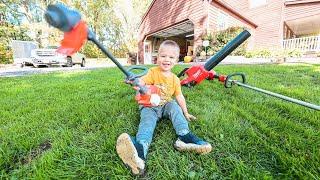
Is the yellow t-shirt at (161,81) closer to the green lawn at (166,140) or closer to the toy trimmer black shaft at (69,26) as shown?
the green lawn at (166,140)

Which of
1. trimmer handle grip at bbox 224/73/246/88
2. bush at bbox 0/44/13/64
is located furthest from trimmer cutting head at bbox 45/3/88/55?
bush at bbox 0/44/13/64

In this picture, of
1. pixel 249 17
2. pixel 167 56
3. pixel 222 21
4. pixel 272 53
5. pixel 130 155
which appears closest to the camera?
pixel 130 155

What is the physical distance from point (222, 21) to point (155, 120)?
13.0 meters

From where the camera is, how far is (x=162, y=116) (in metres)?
2.03

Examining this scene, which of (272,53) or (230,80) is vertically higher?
(272,53)

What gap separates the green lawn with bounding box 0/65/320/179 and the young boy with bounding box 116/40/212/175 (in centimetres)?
6

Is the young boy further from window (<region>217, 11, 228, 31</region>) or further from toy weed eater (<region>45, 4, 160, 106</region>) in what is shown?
window (<region>217, 11, 228, 31</region>)

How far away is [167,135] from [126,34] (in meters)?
25.8

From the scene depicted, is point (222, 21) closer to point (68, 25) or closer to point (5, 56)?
point (68, 25)

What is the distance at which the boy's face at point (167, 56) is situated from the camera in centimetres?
199

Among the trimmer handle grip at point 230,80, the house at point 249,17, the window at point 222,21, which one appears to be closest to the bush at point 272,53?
the house at point 249,17

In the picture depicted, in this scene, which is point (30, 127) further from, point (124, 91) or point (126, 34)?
point (126, 34)

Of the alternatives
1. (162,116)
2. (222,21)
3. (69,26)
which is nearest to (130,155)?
(162,116)

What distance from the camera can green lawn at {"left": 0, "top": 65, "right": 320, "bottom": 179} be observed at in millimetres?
1375
